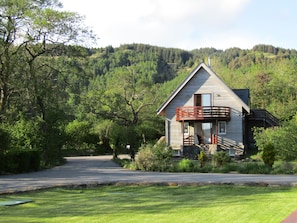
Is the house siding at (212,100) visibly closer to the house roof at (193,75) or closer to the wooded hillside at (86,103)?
the house roof at (193,75)

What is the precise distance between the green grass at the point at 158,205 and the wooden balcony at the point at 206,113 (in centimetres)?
2265

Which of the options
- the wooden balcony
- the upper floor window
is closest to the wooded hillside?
the wooden balcony

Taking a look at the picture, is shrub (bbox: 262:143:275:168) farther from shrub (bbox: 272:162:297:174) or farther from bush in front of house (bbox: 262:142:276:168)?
shrub (bbox: 272:162:297:174)

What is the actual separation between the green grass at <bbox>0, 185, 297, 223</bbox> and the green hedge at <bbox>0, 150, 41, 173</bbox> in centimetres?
984

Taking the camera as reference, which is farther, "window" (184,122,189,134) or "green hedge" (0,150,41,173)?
"window" (184,122,189,134)

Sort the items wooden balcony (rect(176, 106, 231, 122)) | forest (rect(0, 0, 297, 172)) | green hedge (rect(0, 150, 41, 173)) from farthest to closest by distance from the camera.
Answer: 1. wooden balcony (rect(176, 106, 231, 122))
2. forest (rect(0, 0, 297, 172))
3. green hedge (rect(0, 150, 41, 173))

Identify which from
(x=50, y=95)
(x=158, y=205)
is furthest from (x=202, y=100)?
(x=158, y=205)

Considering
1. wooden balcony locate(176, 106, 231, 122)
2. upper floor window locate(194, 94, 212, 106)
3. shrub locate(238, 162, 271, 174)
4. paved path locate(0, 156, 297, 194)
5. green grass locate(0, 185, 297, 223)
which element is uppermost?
upper floor window locate(194, 94, 212, 106)

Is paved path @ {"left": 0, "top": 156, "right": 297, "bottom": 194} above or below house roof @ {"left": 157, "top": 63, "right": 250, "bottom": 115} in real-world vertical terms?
below

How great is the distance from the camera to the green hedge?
83.0 feet

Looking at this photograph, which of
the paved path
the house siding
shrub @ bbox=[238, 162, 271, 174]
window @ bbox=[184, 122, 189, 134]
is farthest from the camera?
window @ bbox=[184, 122, 189, 134]

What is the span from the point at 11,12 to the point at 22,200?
59.5ft

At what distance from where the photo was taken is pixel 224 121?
40.3 m

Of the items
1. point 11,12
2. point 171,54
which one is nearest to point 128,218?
point 11,12
